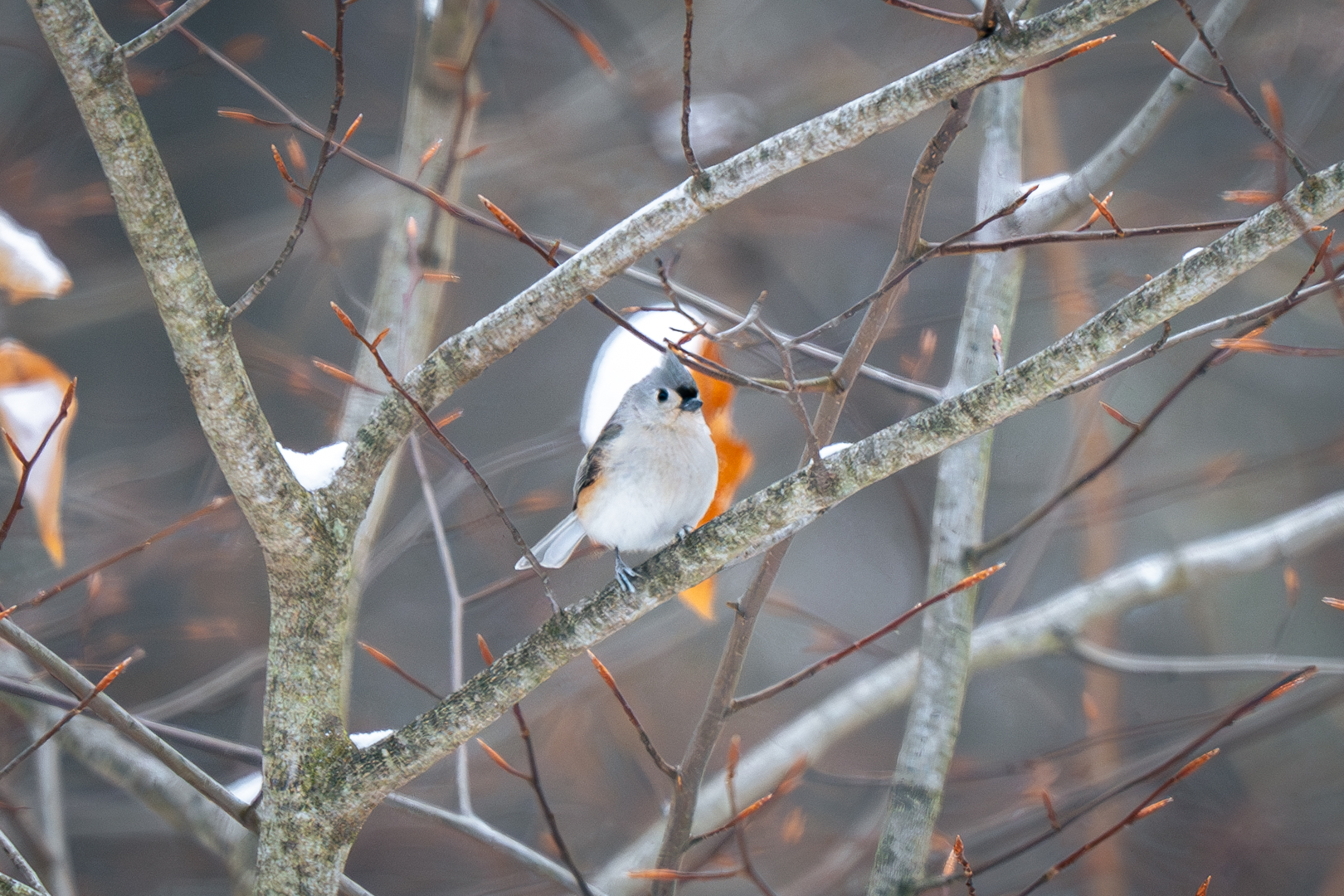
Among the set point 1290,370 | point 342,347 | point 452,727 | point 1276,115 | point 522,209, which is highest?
point 522,209

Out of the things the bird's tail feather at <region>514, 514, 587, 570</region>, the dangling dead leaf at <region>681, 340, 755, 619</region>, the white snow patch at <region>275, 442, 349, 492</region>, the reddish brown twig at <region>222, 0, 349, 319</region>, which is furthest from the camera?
the dangling dead leaf at <region>681, 340, 755, 619</region>

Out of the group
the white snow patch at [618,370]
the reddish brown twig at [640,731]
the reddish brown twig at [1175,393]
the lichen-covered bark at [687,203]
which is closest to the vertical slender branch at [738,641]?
the reddish brown twig at [640,731]

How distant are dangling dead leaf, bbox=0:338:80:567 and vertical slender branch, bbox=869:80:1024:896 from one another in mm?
1931

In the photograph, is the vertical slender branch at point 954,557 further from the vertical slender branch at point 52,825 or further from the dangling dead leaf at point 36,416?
the dangling dead leaf at point 36,416

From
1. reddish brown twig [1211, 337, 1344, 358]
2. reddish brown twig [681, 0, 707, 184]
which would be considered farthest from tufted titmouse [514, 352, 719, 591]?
reddish brown twig [1211, 337, 1344, 358]

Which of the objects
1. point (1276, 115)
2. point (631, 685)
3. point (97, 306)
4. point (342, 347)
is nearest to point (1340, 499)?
point (1276, 115)

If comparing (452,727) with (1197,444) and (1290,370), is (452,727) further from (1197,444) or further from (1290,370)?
(1290,370)

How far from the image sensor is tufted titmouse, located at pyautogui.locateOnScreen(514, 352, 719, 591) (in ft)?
5.47

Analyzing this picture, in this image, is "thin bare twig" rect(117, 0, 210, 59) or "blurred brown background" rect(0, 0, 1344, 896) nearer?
"thin bare twig" rect(117, 0, 210, 59)

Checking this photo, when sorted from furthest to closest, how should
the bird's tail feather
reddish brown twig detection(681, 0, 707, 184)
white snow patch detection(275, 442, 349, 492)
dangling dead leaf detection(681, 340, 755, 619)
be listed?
dangling dead leaf detection(681, 340, 755, 619) → the bird's tail feather → white snow patch detection(275, 442, 349, 492) → reddish brown twig detection(681, 0, 707, 184)

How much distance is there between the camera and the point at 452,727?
117cm

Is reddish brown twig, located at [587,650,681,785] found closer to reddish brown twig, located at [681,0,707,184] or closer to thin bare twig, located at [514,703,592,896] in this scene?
thin bare twig, located at [514,703,592,896]

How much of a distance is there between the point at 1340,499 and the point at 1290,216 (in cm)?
217

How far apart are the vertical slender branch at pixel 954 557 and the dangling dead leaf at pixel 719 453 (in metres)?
0.45
